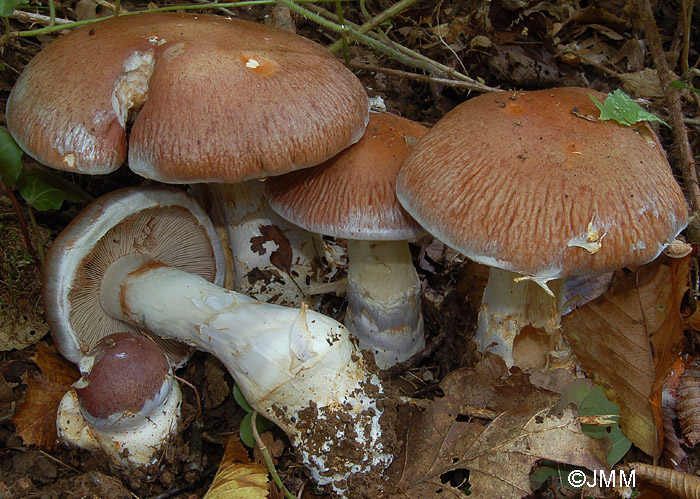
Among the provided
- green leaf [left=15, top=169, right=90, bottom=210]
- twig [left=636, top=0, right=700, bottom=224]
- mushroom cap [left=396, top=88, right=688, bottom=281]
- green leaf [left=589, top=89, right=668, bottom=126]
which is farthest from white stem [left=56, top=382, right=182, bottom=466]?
twig [left=636, top=0, right=700, bottom=224]

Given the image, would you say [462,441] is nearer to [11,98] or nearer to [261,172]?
[261,172]

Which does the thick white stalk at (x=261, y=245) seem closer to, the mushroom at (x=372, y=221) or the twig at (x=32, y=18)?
the mushroom at (x=372, y=221)

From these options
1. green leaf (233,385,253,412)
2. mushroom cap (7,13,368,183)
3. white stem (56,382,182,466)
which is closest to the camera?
mushroom cap (7,13,368,183)

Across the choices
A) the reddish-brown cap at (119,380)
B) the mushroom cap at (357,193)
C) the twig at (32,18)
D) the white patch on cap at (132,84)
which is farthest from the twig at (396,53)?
the reddish-brown cap at (119,380)

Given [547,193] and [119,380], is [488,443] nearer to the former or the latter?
[547,193]

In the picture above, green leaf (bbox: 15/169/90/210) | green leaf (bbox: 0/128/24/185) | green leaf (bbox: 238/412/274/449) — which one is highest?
green leaf (bbox: 0/128/24/185)

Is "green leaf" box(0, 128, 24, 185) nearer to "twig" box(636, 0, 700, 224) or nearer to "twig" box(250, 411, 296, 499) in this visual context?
"twig" box(250, 411, 296, 499)
